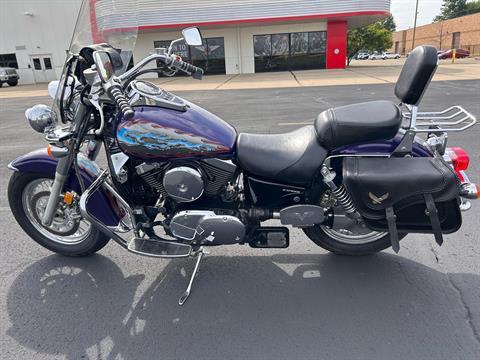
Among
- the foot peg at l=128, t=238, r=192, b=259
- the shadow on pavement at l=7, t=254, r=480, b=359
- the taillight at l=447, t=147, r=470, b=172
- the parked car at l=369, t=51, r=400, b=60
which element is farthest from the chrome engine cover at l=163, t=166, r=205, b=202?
the parked car at l=369, t=51, r=400, b=60

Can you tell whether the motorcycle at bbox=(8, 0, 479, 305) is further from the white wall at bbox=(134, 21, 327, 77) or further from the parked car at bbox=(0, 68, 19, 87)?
the parked car at bbox=(0, 68, 19, 87)

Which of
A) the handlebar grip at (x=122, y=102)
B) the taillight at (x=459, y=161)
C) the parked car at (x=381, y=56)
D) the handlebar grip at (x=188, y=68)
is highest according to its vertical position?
the handlebar grip at (x=188, y=68)

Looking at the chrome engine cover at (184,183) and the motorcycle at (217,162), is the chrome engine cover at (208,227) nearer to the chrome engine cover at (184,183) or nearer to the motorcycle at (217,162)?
the motorcycle at (217,162)

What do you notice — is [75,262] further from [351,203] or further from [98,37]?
[351,203]

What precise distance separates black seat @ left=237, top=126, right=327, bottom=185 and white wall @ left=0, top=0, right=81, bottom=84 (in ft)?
96.4

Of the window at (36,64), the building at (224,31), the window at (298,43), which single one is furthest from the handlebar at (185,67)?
the window at (36,64)

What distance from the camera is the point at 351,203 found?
241cm

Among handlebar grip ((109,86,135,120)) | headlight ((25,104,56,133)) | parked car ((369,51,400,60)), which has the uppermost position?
handlebar grip ((109,86,135,120))

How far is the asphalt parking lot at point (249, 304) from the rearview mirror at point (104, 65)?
4.89 ft

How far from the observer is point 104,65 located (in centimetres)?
218

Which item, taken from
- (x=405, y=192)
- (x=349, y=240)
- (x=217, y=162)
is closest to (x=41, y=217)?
(x=217, y=162)

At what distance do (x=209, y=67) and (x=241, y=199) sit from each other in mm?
26759

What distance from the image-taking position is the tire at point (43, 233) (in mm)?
2955

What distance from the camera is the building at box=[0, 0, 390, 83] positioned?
2403 cm
